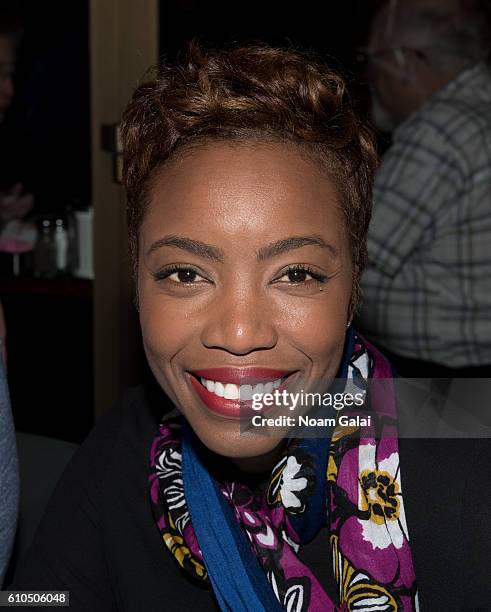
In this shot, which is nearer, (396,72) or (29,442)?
(29,442)

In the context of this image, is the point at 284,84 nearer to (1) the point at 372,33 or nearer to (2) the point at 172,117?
(2) the point at 172,117

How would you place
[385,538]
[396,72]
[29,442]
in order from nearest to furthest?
[385,538] < [29,442] < [396,72]

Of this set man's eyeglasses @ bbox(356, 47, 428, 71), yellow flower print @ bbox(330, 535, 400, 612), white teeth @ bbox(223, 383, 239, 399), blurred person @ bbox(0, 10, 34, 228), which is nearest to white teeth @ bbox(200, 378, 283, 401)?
white teeth @ bbox(223, 383, 239, 399)

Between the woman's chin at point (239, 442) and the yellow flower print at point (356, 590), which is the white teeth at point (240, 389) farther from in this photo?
the yellow flower print at point (356, 590)

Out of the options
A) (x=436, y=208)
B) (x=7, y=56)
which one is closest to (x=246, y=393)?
(x=436, y=208)

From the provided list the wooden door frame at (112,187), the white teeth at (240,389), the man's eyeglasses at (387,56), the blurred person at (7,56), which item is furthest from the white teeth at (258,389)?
the blurred person at (7,56)

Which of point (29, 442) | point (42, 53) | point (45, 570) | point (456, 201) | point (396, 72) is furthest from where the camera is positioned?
point (42, 53)

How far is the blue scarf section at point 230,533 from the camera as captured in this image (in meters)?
0.99

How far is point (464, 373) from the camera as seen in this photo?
1936 millimetres

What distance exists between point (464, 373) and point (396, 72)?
820 mm

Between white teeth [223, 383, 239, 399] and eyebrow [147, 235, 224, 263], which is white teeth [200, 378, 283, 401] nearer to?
white teeth [223, 383, 239, 399]

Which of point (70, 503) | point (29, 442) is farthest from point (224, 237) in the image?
point (29, 442)

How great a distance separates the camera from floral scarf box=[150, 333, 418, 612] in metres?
0.97

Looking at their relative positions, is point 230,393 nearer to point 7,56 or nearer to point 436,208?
point 436,208
